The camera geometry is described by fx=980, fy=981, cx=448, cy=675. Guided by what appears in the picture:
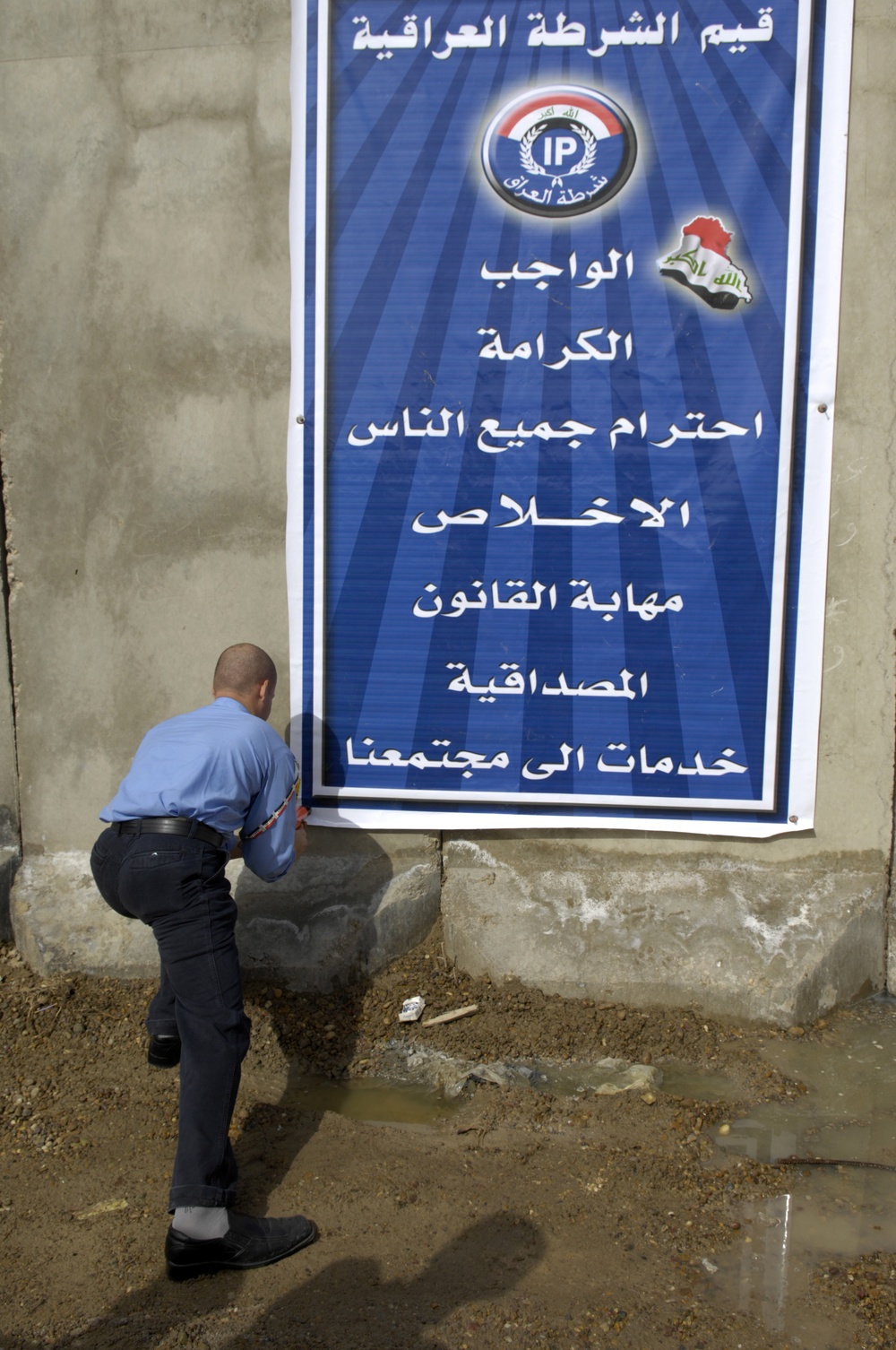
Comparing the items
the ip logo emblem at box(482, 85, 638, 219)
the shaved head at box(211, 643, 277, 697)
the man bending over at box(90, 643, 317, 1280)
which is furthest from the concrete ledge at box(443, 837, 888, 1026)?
the ip logo emblem at box(482, 85, 638, 219)

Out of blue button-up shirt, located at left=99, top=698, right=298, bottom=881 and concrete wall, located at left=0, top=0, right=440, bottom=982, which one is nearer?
blue button-up shirt, located at left=99, top=698, right=298, bottom=881

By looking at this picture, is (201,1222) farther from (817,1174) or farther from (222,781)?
(817,1174)

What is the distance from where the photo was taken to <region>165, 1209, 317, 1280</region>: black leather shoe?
2389 mm

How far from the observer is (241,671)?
2953mm

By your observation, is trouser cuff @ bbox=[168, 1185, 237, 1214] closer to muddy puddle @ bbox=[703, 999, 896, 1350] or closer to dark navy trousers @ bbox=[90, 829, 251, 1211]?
dark navy trousers @ bbox=[90, 829, 251, 1211]

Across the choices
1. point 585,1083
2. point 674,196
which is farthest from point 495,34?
point 585,1083

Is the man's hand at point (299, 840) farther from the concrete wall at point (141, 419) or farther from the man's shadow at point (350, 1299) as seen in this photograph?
the man's shadow at point (350, 1299)

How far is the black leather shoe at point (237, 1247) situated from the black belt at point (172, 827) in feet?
3.14

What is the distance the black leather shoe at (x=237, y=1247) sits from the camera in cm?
239

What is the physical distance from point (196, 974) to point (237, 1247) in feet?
2.16

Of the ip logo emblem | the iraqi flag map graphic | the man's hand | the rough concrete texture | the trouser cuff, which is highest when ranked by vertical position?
the ip logo emblem

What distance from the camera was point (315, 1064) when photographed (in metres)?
3.33

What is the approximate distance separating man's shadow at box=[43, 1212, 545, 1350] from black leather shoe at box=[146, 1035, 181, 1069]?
0.85m

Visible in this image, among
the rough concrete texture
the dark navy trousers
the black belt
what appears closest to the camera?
the dark navy trousers
